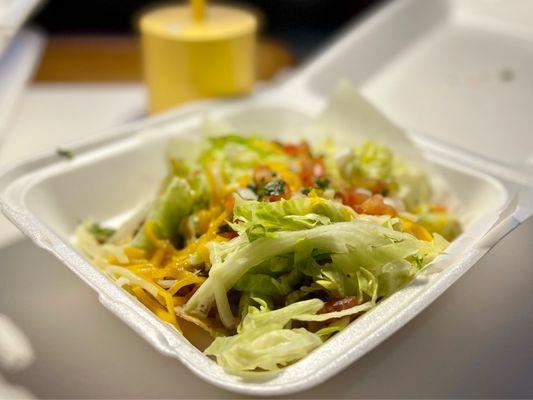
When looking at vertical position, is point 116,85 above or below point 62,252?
below

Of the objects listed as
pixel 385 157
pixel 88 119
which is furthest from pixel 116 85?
pixel 385 157

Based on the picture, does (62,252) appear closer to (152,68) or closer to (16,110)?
(152,68)

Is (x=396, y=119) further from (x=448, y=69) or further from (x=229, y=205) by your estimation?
(x=229, y=205)

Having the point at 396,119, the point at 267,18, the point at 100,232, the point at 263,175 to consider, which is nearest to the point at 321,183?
the point at 263,175

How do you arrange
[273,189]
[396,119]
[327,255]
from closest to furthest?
1. [327,255]
2. [273,189]
3. [396,119]

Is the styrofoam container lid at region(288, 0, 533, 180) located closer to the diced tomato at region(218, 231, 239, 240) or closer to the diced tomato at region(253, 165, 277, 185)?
the diced tomato at region(253, 165, 277, 185)

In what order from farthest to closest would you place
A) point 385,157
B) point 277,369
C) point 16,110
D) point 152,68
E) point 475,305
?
1. point 16,110
2. point 152,68
3. point 385,157
4. point 475,305
5. point 277,369
